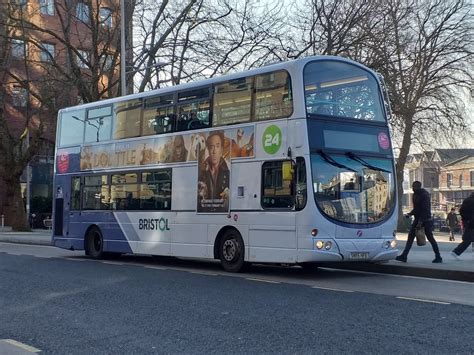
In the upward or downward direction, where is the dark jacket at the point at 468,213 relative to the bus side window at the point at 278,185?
downward

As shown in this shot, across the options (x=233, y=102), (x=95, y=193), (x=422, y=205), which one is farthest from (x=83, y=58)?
(x=422, y=205)

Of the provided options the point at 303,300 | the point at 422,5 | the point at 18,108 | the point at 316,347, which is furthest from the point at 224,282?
the point at 18,108

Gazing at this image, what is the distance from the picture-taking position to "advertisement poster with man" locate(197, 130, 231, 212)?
1343 centimetres

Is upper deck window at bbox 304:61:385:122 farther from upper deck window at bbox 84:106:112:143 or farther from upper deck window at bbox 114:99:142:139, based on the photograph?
upper deck window at bbox 84:106:112:143

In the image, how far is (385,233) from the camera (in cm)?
1257

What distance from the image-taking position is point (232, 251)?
13250mm

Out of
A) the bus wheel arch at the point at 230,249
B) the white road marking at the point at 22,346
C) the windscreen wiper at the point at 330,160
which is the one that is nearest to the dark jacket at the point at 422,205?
the windscreen wiper at the point at 330,160

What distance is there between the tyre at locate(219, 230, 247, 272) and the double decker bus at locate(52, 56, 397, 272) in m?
0.03

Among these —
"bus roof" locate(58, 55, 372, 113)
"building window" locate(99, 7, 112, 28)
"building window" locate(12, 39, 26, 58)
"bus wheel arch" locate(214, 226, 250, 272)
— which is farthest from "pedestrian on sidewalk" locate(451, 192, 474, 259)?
"building window" locate(12, 39, 26, 58)

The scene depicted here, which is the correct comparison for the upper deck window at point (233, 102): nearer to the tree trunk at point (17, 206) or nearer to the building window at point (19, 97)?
the tree trunk at point (17, 206)

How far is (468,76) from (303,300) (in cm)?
2805

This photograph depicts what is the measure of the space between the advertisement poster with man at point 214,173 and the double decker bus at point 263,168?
0.08ft

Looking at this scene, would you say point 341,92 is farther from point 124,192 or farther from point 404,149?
point 404,149

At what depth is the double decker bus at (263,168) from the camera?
11969mm
